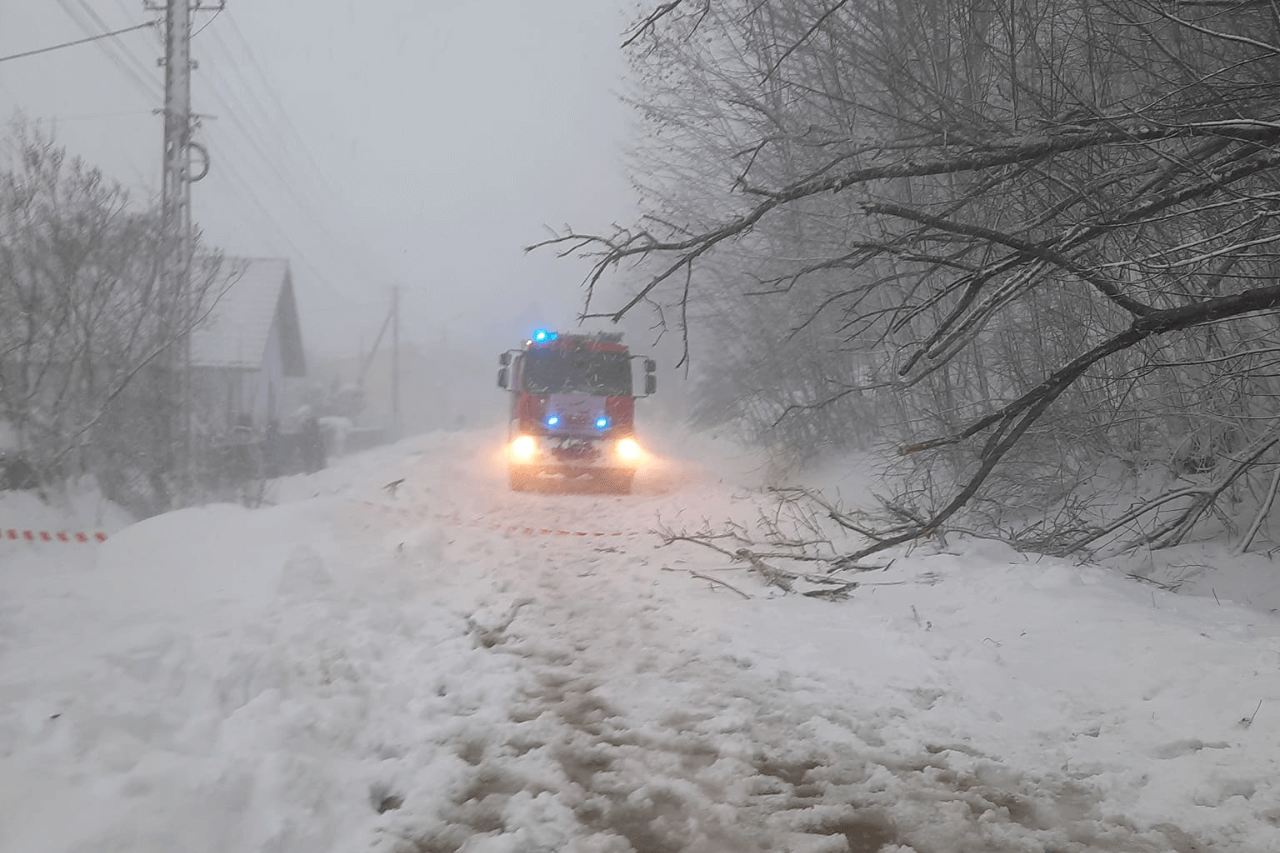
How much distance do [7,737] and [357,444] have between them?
127 ft

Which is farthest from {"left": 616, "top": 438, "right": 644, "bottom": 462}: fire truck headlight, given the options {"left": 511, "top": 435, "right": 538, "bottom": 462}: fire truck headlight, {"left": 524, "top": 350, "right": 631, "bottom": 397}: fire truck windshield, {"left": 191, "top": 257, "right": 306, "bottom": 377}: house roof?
{"left": 191, "top": 257, "right": 306, "bottom": 377}: house roof

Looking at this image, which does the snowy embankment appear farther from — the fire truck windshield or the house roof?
the house roof

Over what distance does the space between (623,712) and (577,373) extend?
10108 mm

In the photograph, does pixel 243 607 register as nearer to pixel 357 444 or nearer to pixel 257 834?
pixel 257 834

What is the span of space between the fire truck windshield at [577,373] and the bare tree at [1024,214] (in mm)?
3180

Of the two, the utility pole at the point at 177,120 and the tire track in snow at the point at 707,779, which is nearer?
the tire track in snow at the point at 707,779

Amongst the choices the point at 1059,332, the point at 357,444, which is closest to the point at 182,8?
the point at 1059,332

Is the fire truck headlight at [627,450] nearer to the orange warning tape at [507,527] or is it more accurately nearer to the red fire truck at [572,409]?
the red fire truck at [572,409]

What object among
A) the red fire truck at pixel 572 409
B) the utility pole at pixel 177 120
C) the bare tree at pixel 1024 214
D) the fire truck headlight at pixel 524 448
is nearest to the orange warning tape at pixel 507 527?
the fire truck headlight at pixel 524 448

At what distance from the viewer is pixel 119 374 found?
12.6 metres

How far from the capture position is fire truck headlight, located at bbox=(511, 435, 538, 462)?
14.0 m

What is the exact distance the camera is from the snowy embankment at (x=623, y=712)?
3285 millimetres

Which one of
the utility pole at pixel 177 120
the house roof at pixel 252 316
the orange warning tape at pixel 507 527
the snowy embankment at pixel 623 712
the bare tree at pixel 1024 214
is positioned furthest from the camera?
the house roof at pixel 252 316

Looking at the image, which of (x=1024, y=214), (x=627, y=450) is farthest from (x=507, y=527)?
(x=1024, y=214)
